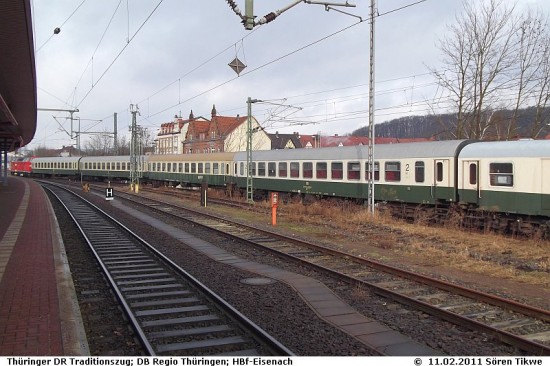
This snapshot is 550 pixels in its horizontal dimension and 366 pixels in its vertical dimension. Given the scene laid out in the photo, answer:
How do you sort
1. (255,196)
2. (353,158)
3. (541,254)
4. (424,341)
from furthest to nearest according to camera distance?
1. (255,196)
2. (353,158)
3. (541,254)
4. (424,341)

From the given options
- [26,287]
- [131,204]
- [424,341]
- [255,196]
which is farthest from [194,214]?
[424,341]

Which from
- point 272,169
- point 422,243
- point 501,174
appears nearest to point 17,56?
point 422,243

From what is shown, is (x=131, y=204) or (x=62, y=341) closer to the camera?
(x=62, y=341)

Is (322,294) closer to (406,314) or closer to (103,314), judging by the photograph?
(406,314)

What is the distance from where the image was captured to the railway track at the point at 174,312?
5.46 meters

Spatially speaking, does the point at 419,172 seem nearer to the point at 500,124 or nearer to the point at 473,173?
the point at 473,173

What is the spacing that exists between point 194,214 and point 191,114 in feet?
277

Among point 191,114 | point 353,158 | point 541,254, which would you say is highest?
point 191,114

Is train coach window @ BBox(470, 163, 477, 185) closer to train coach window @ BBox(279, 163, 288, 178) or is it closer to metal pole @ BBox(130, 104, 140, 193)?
train coach window @ BBox(279, 163, 288, 178)

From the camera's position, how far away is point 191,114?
10331 centimetres

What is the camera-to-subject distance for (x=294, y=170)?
2600cm

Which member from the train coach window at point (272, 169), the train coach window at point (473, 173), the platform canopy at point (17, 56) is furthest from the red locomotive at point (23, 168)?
the train coach window at point (473, 173)

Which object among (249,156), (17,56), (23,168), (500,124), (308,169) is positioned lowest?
(308,169)

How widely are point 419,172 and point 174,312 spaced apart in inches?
533
